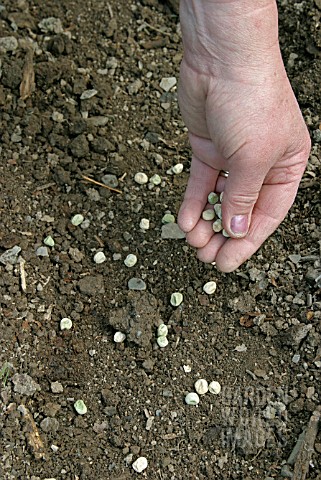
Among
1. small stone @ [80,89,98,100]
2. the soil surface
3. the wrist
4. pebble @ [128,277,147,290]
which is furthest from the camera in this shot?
small stone @ [80,89,98,100]

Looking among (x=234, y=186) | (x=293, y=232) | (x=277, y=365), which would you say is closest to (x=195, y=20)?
(x=234, y=186)

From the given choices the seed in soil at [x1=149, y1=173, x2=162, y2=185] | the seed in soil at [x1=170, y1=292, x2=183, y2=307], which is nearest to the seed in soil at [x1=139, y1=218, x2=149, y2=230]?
the seed in soil at [x1=149, y1=173, x2=162, y2=185]

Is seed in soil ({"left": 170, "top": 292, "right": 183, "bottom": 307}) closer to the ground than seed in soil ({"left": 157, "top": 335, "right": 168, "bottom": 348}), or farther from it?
farther from it

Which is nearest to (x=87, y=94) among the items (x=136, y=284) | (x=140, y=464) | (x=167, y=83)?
(x=167, y=83)

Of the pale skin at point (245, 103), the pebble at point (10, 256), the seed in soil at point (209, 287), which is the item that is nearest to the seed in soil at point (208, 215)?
the pale skin at point (245, 103)

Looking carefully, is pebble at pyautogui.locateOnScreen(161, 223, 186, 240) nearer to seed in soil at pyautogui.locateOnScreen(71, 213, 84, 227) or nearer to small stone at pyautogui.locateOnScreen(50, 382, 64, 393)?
seed in soil at pyautogui.locateOnScreen(71, 213, 84, 227)

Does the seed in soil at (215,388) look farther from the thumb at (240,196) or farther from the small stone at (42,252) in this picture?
the small stone at (42,252)

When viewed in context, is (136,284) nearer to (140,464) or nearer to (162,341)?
(162,341)
